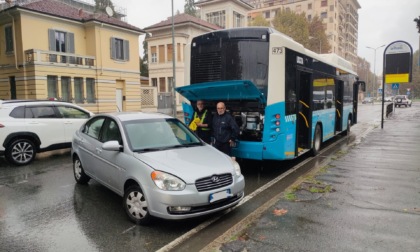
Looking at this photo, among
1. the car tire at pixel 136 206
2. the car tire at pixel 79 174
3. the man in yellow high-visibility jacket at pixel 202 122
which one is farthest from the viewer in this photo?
the man in yellow high-visibility jacket at pixel 202 122

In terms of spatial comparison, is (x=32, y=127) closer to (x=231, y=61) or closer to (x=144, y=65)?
(x=231, y=61)

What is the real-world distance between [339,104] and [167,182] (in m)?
9.61

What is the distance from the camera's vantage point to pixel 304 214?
4895mm

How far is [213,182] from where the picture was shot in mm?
4434

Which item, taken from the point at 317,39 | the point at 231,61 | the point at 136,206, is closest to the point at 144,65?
the point at 317,39

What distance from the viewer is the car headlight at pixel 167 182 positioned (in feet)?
13.9

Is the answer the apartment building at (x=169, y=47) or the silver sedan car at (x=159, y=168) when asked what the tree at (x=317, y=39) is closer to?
the apartment building at (x=169, y=47)

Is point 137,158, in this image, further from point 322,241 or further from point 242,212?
point 322,241

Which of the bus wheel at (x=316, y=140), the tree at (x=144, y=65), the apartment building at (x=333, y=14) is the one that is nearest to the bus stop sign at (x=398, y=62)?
the bus wheel at (x=316, y=140)

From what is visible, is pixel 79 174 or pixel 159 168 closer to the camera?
pixel 159 168

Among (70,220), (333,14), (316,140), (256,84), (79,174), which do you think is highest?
(333,14)

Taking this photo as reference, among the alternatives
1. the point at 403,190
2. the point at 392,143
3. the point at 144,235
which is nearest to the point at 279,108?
the point at 403,190

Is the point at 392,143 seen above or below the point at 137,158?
below

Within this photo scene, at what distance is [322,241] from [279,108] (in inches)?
135
